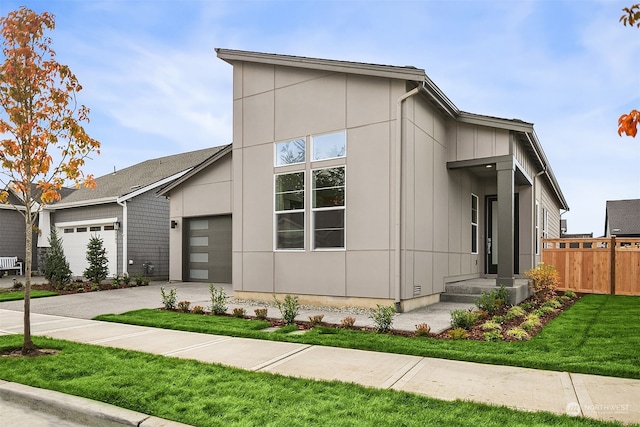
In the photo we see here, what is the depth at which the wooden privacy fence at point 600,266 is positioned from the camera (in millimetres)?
12047

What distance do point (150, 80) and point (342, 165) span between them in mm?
13435

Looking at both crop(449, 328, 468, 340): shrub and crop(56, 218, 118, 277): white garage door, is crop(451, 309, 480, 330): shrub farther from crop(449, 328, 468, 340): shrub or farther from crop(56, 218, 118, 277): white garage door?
crop(56, 218, 118, 277): white garage door

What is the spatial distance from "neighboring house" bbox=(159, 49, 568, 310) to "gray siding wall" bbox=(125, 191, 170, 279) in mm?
7999

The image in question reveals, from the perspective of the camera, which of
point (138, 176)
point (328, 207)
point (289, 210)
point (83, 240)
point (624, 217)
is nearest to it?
point (328, 207)

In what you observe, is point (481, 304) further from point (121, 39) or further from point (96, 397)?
point (121, 39)

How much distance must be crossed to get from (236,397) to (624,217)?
38868 millimetres

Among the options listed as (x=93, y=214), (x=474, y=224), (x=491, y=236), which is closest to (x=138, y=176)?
(x=93, y=214)

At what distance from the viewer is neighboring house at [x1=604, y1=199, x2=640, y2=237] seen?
107ft

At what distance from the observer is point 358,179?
9.24 metres

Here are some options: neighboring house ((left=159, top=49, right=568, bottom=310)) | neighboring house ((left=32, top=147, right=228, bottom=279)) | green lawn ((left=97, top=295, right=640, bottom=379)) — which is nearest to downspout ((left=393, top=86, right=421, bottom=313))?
neighboring house ((left=159, top=49, right=568, bottom=310))

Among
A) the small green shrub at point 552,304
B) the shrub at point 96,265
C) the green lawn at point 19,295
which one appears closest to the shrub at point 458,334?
the small green shrub at point 552,304

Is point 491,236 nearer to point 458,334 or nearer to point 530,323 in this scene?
point 530,323

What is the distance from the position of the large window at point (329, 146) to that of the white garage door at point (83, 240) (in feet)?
35.9

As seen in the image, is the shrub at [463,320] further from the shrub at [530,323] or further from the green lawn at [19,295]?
the green lawn at [19,295]
